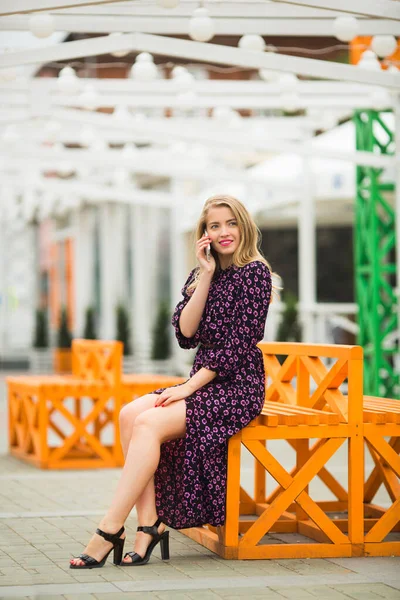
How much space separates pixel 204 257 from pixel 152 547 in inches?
52.5

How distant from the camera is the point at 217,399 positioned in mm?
5504

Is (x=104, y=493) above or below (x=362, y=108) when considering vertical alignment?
below

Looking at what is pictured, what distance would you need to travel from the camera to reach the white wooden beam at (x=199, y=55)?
8734mm

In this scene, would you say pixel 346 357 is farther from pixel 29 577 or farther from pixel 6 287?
pixel 6 287

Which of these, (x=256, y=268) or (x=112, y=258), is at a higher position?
(x=112, y=258)

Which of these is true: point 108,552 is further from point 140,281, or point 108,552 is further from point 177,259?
point 140,281

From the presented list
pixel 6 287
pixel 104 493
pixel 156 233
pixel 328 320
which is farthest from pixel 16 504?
pixel 6 287

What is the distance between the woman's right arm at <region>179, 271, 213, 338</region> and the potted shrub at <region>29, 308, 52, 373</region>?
22.4m

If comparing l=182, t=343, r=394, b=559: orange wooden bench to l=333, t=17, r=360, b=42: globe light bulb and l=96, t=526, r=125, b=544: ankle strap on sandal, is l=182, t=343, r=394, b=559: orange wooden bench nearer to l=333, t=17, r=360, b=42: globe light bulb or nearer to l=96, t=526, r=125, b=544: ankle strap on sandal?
l=96, t=526, r=125, b=544: ankle strap on sandal

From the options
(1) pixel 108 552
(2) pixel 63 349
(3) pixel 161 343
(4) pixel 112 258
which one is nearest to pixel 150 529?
(1) pixel 108 552

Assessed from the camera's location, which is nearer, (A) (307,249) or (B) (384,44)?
(B) (384,44)

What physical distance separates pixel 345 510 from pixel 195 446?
1835 millimetres

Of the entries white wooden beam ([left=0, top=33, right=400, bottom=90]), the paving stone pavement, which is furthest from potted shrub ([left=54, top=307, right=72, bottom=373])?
the paving stone pavement

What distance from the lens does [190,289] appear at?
5758mm
